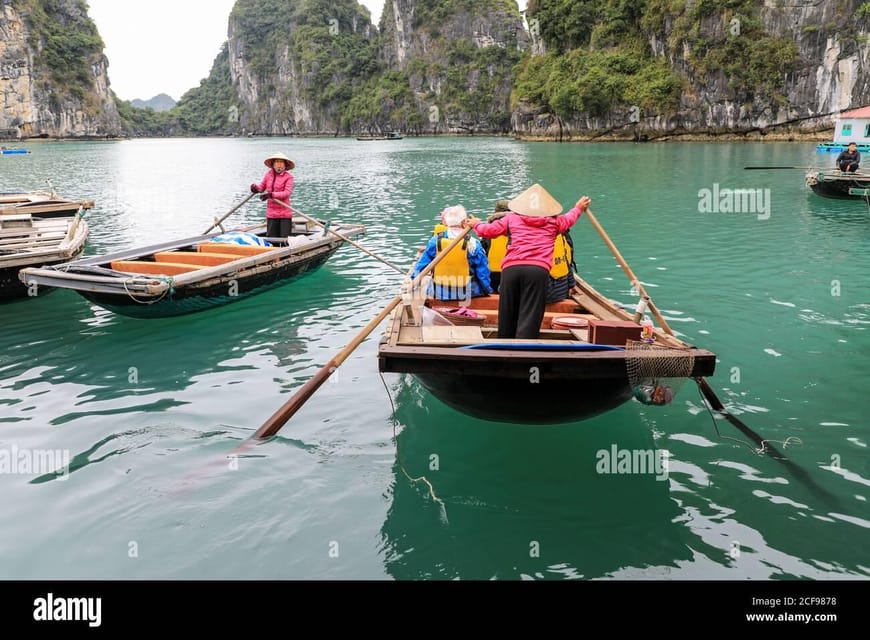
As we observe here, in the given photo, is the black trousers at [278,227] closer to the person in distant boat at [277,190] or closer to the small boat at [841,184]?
the person in distant boat at [277,190]

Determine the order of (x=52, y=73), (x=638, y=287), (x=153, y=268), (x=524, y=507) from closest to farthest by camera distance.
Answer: (x=524, y=507) → (x=638, y=287) → (x=153, y=268) → (x=52, y=73)

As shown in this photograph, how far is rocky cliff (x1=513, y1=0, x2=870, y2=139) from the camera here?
57188mm

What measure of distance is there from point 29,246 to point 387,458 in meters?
8.38

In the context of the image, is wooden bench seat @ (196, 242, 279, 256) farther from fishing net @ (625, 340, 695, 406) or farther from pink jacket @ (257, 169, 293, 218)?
fishing net @ (625, 340, 695, 406)

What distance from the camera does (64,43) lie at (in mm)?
113688

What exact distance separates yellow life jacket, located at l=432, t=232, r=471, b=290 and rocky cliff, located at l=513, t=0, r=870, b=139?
64.9 metres

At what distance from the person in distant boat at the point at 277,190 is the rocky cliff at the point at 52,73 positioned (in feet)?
380

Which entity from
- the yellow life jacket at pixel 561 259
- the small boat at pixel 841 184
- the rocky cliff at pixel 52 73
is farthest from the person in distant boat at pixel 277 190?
the rocky cliff at pixel 52 73

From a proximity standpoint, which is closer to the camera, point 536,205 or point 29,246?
point 536,205

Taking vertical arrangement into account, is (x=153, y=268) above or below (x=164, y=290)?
above

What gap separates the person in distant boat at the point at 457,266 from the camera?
6746mm

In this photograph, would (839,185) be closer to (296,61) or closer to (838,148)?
(838,148)

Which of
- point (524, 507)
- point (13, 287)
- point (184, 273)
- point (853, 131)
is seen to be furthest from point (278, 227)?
point (853, 131)
